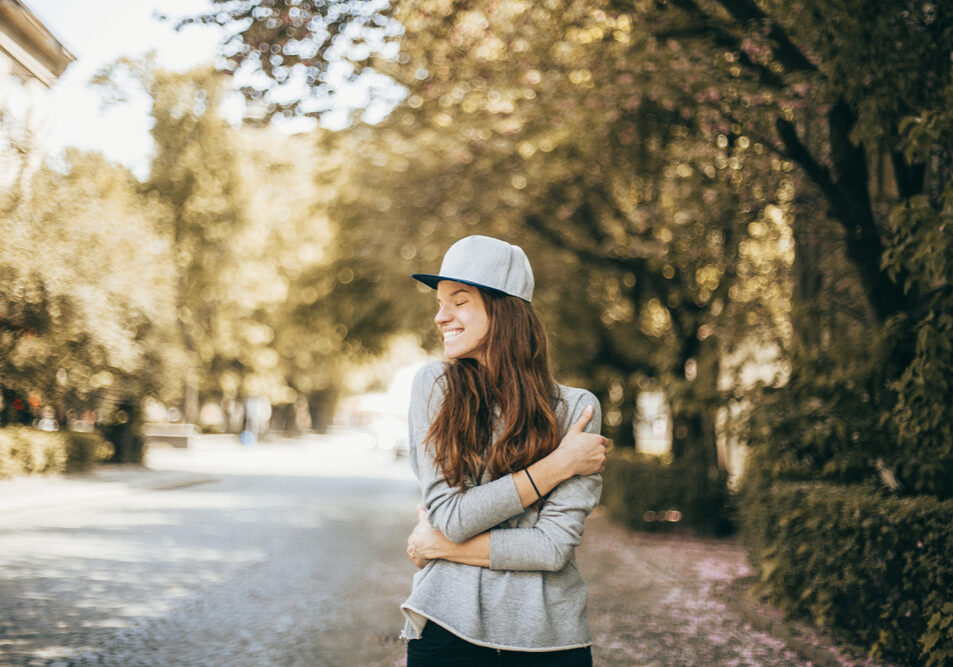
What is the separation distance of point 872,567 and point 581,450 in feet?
16.5

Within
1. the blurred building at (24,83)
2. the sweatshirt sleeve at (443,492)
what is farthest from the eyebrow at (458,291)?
the blurred building at (24,83)

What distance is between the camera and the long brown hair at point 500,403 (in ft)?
7.43

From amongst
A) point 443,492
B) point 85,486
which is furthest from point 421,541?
point 85,486

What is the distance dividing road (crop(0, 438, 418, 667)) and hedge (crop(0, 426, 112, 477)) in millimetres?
2474

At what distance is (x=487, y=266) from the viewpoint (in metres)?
2.34

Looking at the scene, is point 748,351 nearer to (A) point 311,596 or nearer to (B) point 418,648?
(A) point 311,596

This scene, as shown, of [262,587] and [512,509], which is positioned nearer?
[512,509]

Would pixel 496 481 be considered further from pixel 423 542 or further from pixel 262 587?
pixel 262 587

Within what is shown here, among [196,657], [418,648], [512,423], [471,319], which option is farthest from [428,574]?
[196,657]

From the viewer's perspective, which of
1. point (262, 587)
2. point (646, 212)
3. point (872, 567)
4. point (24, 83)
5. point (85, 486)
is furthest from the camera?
point (85, 486)

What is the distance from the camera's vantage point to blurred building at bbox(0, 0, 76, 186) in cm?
1443

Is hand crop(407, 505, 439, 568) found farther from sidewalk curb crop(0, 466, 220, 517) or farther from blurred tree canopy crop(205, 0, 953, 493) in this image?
sidewalk curb crop(0, 466, 220, 517)

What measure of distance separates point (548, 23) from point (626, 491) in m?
8.22

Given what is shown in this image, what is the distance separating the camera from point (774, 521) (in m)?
8.41
